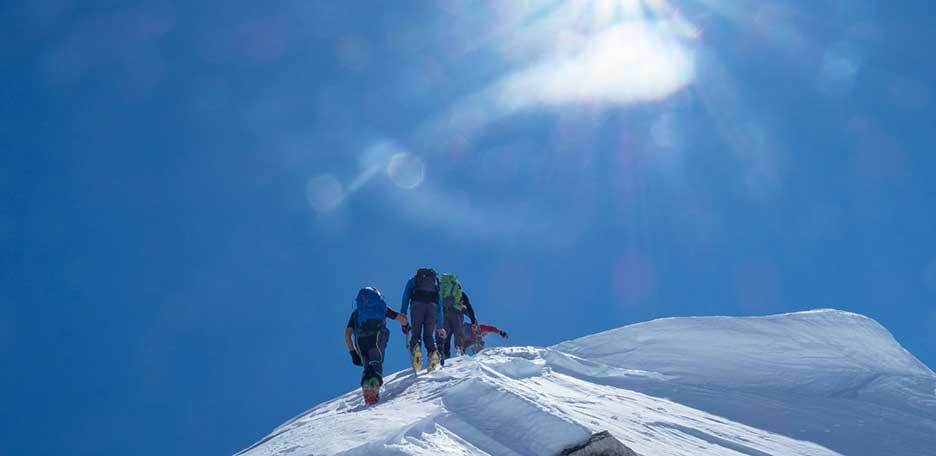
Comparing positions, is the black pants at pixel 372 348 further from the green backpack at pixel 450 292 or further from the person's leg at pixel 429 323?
the green backpack at pixel 450 292

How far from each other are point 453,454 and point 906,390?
21.2ft

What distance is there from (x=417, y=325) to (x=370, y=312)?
2.40 meters

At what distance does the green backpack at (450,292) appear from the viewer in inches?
584

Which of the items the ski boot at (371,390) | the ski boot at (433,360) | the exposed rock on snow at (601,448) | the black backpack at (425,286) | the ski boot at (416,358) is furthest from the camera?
the black backpack at (425,286)

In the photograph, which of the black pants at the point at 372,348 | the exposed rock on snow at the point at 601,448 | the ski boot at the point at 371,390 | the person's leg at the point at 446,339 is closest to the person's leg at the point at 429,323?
the person's leg at the point at 446,339

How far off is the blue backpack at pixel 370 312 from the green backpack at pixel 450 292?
146 inches

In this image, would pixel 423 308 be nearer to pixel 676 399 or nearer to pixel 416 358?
pixel 416 358

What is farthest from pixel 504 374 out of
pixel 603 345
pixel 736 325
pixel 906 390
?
pixel 906 390

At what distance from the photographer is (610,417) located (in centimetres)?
790

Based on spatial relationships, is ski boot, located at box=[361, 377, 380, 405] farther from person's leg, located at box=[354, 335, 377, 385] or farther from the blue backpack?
the blue backpack

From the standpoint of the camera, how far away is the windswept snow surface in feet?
23.3

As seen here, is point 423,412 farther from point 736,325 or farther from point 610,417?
point 736,325

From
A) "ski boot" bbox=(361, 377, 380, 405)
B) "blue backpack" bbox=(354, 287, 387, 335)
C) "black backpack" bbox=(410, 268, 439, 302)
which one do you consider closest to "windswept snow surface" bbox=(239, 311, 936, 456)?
"ski boot" bbox=(361, 377, 380, 405)

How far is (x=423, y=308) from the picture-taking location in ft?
43.3
